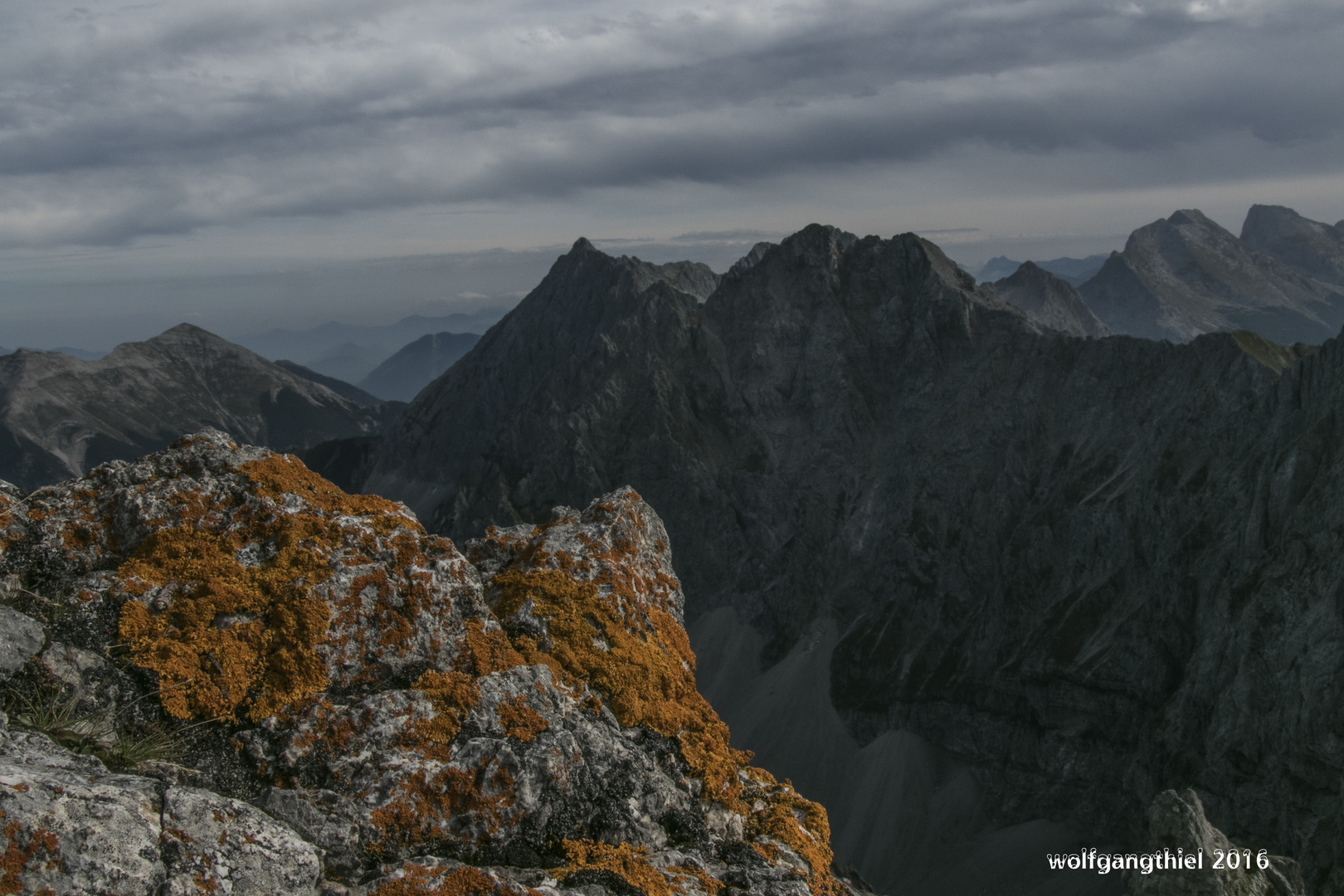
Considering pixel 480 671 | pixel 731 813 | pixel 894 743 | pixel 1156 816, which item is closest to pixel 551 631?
pixel 480 671

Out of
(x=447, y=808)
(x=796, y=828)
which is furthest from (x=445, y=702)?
(x=796, y=828)

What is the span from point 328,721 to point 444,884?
11.9 feet

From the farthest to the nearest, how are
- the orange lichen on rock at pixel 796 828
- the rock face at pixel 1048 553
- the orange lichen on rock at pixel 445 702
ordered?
the rock face at pixel 1048 553 < the orange lichen on rock at pixel 796 828 < the orange lichen on rock at pixel 445 702

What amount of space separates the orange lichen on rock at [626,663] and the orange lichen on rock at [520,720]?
1266 millimetres

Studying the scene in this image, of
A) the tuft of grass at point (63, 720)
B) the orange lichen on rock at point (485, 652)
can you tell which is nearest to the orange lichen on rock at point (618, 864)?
the orange lichen on rock at point (485, 652)

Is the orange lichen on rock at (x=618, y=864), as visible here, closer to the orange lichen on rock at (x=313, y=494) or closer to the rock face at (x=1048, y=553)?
the orange lichen on rock at (x=313, y=494)

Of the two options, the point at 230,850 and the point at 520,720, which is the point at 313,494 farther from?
the point at 230,850

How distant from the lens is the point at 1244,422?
113m

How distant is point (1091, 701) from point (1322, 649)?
48.4 meters

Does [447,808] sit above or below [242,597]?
below

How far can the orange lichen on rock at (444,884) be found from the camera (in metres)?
11.6

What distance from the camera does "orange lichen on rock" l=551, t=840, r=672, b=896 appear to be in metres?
13.0

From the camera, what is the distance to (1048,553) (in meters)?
140

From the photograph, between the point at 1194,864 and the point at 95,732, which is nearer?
the point at 95,732
